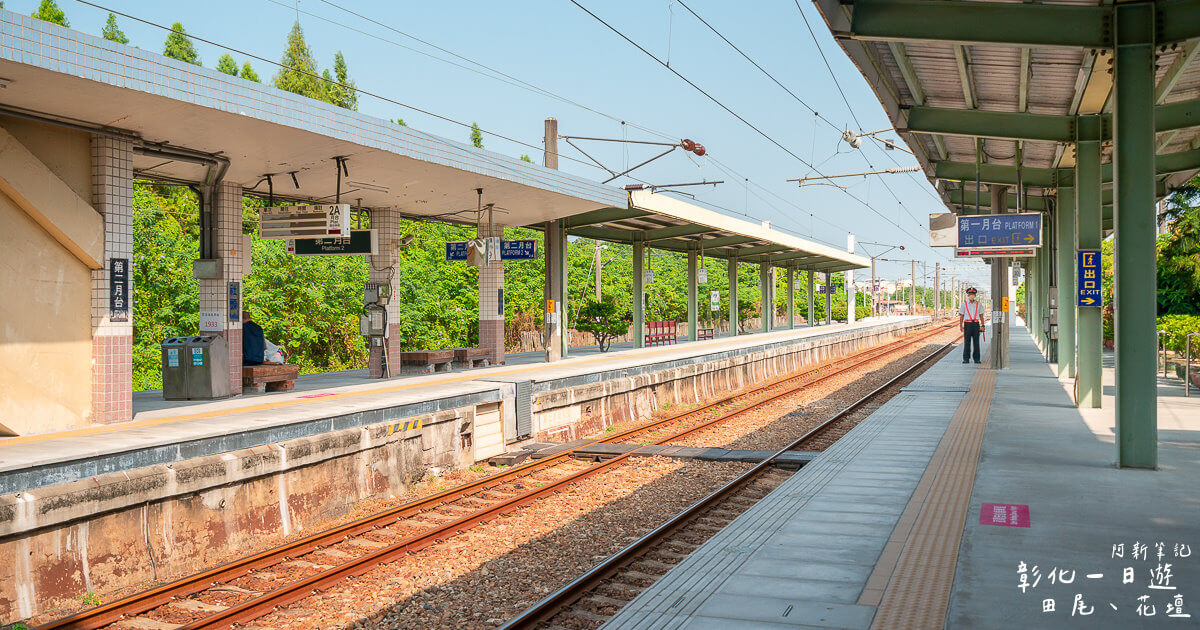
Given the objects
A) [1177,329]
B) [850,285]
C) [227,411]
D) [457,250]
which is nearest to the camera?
[227,411]

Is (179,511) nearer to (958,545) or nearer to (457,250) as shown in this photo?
(958,545)

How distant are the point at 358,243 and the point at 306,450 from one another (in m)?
6.44

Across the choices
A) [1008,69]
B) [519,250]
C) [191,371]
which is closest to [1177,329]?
[1008,69]

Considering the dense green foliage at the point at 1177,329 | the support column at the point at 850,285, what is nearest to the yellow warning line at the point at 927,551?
the dense green foliage at the point at 1177,329

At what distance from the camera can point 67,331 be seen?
34.2 ft

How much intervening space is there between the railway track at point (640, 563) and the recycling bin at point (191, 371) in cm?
809

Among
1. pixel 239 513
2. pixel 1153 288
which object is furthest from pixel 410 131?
pixel 1153 288

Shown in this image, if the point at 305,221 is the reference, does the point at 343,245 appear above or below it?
below

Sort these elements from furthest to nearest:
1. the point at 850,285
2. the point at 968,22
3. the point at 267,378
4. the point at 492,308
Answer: the point at 850,285 → the point at 492,308 → the point at 267,378 → the point at 968,22

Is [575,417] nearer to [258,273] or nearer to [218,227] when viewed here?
[218,227]

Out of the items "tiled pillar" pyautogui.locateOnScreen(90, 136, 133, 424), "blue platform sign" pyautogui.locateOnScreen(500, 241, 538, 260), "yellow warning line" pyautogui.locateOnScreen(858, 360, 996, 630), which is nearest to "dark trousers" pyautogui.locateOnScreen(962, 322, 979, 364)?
"blue platform sign" pyautogui.locateOnScreen(500, 241, 538, 260)

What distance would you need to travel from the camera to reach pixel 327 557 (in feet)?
28.0

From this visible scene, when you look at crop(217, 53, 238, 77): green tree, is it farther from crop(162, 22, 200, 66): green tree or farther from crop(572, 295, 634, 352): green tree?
crop(572, 295, 634, 352): green tree

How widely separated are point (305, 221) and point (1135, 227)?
472 inches
